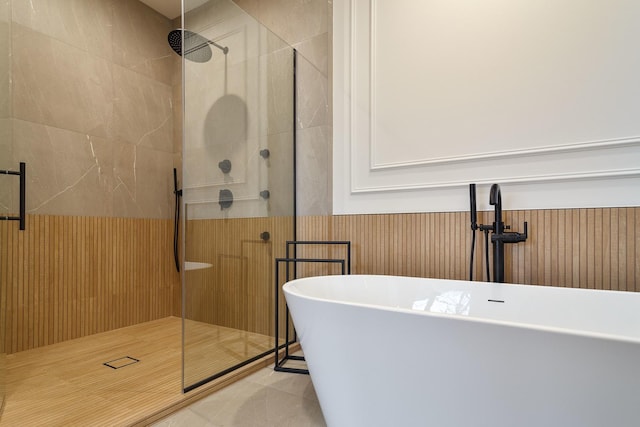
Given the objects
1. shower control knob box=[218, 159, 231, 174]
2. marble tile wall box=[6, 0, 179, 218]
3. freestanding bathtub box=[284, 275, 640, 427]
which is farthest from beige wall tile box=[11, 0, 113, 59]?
freestanding bathtub box=[284, 275, 640, 427]

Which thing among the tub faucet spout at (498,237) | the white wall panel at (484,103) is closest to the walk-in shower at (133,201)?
the white wall panel at (484,103)

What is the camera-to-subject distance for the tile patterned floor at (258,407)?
4.54ft

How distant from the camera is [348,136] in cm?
222

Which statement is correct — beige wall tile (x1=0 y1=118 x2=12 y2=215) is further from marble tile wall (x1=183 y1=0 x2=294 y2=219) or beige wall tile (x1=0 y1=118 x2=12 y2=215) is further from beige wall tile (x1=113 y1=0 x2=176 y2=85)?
beige wall tile (x1=113 y1=0 x2=176 y2=85)

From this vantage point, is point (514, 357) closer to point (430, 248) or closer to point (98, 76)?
point (430, 248)

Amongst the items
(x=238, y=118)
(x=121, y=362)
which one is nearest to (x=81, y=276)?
(x=121, y=362)

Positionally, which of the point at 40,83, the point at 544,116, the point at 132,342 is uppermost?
the point at 40,83

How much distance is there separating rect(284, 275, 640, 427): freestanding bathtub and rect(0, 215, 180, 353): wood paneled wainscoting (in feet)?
6.13

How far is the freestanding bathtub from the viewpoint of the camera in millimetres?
780

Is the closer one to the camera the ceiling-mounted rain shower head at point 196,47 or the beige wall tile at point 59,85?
the ceiling-mounted rain shower head at point 196,47

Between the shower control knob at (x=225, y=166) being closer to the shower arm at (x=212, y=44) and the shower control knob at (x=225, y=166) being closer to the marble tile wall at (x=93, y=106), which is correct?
the shower arm at (x=212, y=44)

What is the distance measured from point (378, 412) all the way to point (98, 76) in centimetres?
299

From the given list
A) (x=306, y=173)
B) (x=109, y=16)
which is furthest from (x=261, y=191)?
(x=109, y=16)

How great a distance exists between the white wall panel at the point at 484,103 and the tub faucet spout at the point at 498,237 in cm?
19
